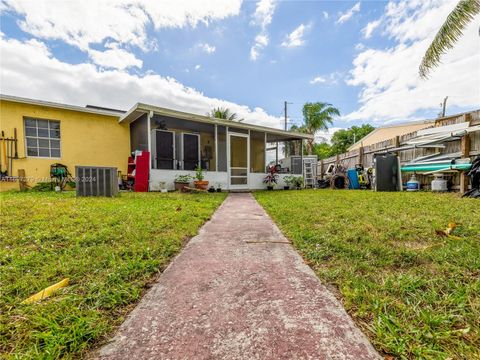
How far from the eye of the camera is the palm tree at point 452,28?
4.78 metres

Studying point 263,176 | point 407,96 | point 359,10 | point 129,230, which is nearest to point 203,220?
point 129,230

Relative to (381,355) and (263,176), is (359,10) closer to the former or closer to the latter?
(263,176)

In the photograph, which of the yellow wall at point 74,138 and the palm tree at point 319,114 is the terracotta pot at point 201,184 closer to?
the yellow wall at point 74,138

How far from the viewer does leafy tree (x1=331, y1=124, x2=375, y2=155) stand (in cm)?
3209

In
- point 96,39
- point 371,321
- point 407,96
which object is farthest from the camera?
point 407,96

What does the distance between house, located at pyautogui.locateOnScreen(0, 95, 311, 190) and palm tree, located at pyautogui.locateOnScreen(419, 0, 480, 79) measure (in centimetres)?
545

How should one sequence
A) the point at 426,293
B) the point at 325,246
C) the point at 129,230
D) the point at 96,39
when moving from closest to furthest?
the point at 426,293 → the point at 325,246 → the point at 129,230 → the point at 96,39

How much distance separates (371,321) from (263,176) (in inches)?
347

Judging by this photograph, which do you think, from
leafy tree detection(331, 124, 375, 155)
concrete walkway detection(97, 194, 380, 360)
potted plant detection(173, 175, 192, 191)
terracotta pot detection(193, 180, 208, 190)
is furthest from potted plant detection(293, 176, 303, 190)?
leafy tree detection(331, 124, 375, 155)

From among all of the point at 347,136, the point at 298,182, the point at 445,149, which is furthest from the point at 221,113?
the point at 347,136

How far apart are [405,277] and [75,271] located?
83.3 inches

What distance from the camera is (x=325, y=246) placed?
6.58 ft

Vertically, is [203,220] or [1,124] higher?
[1,124]

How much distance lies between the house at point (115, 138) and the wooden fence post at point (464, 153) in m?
5.72
